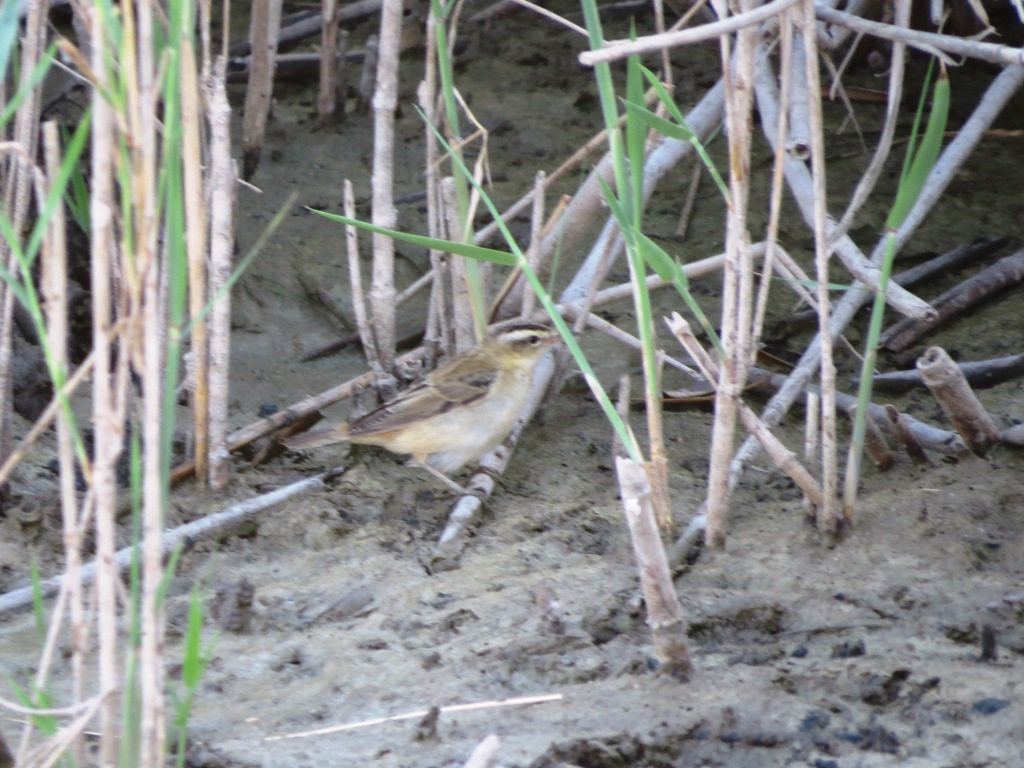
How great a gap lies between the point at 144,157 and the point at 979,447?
333 centimetres

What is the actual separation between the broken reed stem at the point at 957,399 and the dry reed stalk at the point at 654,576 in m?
1.44

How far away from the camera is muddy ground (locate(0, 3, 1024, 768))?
11.3ft

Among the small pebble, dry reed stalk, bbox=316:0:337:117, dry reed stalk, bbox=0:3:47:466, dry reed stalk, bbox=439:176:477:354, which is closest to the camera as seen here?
the small pebble

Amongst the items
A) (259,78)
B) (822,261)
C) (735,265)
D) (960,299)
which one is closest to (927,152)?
(822,261)

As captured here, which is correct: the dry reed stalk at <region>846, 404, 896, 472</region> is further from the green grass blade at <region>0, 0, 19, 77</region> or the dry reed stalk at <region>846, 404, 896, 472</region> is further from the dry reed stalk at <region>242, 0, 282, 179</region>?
the dry reed stalk at <region>242, 0, 282, 179</region>

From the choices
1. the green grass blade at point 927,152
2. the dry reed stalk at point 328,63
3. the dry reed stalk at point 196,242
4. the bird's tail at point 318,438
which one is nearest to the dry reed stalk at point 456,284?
the bird's tail at point 318,438

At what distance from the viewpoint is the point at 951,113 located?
7.53m

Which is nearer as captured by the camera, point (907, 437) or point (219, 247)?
point (907, 437)

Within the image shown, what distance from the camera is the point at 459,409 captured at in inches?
225

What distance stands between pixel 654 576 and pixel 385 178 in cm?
256

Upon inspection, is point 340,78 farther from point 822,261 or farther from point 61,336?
point 61,336

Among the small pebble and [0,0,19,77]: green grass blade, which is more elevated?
[0,0,19,77]: green grass blade

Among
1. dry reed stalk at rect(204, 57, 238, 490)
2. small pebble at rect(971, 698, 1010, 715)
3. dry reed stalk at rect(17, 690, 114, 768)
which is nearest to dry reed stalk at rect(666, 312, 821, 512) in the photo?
small pebble at rect(971, 698, 1010, 715)

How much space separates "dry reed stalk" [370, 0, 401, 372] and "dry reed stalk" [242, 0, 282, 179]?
1501 mm
